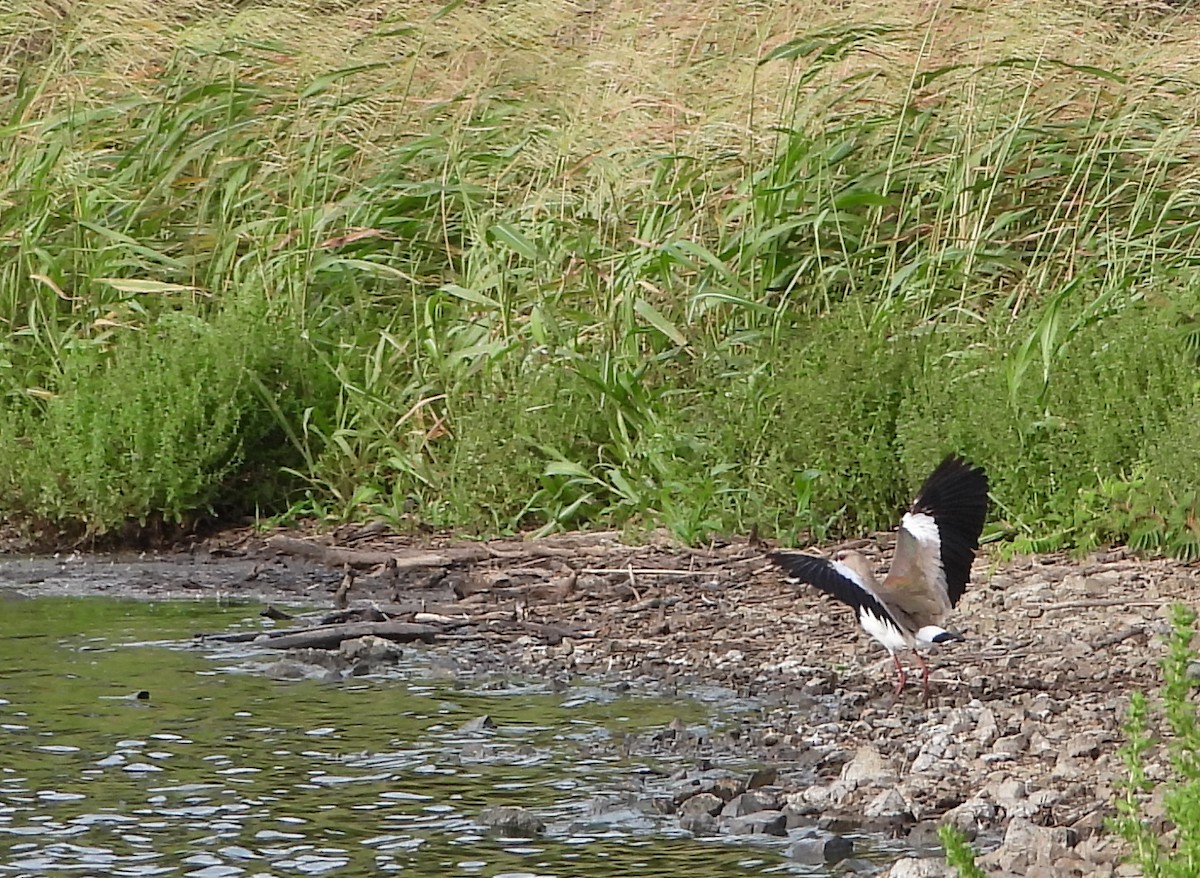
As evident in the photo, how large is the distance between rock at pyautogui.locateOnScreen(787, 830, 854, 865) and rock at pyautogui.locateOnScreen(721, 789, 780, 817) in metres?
0.24

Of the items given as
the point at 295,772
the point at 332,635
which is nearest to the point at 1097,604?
the point at 332,635

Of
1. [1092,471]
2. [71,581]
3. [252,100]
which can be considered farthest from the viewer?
[252,100]


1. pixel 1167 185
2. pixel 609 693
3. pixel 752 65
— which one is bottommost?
pixel 609 693

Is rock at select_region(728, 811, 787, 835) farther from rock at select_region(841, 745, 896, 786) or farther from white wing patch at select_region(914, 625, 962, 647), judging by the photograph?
white wing patch at select_region(914, 625, 962, 647)

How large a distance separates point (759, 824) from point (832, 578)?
3.24 feet

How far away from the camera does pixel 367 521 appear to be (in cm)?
888

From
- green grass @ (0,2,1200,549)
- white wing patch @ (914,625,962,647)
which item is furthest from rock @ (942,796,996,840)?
Answer: green grass @ (0,2,1200,549)

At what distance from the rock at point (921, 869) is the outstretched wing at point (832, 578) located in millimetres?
1297

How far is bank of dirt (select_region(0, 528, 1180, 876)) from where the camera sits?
4.92 metres

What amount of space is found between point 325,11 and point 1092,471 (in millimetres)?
7289

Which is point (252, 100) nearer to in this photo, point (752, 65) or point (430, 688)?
point (752, 65)

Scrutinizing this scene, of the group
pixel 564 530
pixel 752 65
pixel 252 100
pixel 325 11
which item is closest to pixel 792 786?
pixel 564 530

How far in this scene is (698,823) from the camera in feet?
16.0

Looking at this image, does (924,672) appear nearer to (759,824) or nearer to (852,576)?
(852,576)
